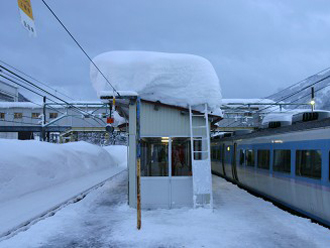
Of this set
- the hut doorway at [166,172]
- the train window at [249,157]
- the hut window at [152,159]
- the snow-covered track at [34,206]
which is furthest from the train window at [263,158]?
A: the snow-covered track at [34,206]

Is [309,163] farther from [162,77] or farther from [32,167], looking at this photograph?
[32,167]

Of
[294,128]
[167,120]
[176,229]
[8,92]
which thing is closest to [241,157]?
[294,128]

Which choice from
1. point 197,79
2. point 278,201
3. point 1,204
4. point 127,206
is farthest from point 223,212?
point 1,204

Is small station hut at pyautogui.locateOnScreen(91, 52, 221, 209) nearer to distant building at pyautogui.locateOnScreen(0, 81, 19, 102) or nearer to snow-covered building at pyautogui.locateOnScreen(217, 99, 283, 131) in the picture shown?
snow-covered building at pyautogui.locateOnScreen(217, 99, 283, 131)

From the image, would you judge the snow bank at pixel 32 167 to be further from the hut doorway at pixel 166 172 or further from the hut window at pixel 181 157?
the hut window at pixel 181 157

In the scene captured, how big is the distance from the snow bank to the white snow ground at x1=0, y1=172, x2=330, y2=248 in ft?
10.2

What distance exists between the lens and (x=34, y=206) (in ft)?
38.9

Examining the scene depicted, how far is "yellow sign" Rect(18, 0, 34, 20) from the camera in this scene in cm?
454

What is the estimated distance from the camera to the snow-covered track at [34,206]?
29.8 ft

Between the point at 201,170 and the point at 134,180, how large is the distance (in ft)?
7.47

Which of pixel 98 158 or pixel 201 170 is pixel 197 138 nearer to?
pixel 201 170

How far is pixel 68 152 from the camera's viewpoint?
74.3ft

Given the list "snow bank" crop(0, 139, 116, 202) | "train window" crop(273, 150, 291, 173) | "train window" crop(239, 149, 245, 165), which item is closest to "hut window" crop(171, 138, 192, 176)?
"train window" crop(273, 150, 291, 173)

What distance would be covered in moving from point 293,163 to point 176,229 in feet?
14.3
